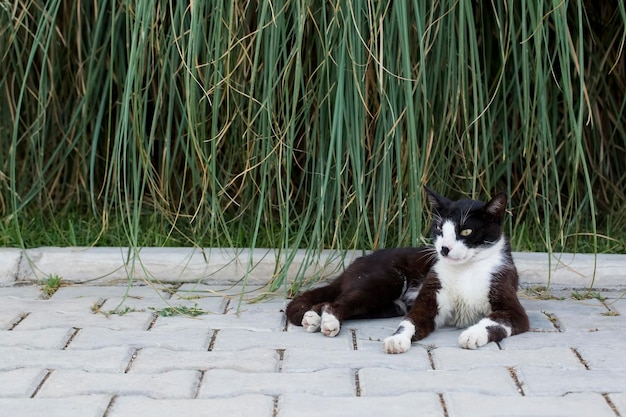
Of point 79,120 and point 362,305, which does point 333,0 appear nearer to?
point 362,305

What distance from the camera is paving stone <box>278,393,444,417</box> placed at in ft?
6.98

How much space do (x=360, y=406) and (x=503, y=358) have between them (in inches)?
21.9

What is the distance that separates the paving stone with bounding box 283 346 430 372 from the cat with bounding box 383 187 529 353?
0.27 m

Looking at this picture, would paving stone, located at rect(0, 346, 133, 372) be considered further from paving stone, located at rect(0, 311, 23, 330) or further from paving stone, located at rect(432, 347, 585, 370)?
paving stone, located at rect(432, 347, 585, 370)

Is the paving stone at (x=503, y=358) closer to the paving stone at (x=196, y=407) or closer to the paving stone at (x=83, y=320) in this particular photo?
the paving stone at (x=196, y=407)

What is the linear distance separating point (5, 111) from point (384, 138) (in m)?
1.72

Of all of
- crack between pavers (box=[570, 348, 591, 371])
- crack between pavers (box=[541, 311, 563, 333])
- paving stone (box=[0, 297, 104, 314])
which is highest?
crack between pavers (box=[570, 348, 591, 371])

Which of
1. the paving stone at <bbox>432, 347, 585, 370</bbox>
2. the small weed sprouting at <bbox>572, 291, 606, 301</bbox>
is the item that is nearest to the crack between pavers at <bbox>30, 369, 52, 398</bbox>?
the paving stone at <bbox>432, 347, 585, 370</bbox>

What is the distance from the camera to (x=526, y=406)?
2162 mm

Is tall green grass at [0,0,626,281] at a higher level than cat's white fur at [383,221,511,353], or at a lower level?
higher

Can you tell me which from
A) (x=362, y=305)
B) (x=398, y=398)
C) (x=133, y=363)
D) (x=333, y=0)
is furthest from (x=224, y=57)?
(x=398, y=398)

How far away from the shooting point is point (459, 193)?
3809 mm

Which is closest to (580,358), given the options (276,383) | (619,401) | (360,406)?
(619,401)

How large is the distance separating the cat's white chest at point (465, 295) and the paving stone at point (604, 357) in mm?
413
